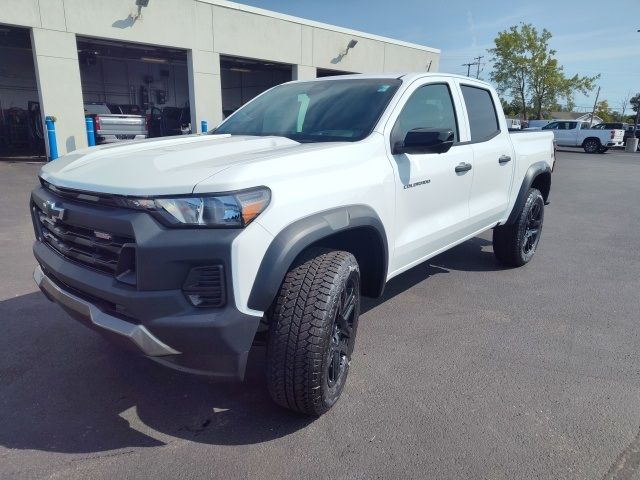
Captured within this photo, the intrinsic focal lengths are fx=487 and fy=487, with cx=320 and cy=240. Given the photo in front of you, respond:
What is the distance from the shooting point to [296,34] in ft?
61.1

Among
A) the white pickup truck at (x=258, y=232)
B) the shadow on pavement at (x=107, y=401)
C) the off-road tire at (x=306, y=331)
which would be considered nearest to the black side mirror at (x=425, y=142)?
the white pickup truck at (x=258, y=232)

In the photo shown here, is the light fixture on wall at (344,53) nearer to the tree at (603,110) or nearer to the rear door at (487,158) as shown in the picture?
the rear door at (487,158)

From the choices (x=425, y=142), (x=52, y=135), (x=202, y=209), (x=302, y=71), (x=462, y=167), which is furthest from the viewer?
(x=302, y=71)

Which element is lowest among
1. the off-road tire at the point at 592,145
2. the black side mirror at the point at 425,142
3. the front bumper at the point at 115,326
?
the off-road tire at the point at 592,145

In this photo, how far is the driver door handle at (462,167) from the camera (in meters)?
3.76

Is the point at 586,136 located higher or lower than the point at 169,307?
lower

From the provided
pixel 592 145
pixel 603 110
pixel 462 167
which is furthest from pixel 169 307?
pixel 603 110

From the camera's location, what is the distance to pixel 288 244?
223 cm

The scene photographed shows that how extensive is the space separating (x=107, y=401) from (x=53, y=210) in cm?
114

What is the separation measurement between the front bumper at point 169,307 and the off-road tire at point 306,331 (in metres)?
0.20

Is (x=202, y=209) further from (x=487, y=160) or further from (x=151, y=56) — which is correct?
(x=151, y=56)

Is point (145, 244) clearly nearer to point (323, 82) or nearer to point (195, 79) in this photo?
A: point (323, 82)

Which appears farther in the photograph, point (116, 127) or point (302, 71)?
point (302, 71)

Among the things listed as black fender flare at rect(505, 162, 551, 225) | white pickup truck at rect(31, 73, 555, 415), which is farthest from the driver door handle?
black fender flare at rect(505, 162, 551, 225)
